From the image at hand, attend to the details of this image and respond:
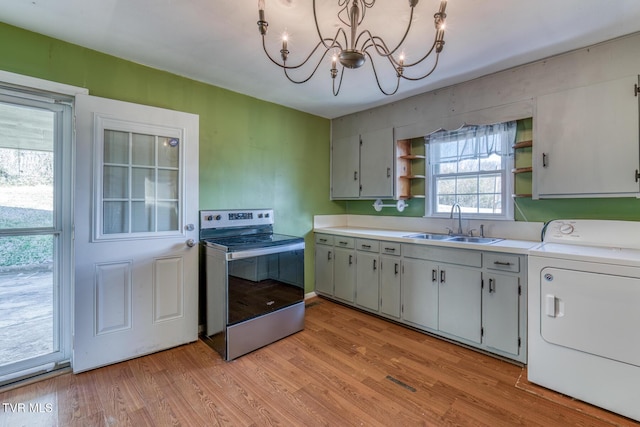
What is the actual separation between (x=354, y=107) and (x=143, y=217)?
2558mm

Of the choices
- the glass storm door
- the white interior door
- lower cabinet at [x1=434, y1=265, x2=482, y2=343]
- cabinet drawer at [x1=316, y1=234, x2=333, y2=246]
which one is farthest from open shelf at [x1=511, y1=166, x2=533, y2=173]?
the glass storm door

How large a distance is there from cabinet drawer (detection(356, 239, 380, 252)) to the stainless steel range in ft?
2.31

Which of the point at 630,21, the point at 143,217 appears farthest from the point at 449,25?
the point at 143,217

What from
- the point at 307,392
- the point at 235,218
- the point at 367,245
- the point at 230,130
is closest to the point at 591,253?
the point at 367,245

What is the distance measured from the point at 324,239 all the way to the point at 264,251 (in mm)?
1212

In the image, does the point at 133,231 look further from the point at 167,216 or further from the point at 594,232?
the point at 594,232

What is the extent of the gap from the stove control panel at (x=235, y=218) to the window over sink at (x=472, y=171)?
1.83 metres

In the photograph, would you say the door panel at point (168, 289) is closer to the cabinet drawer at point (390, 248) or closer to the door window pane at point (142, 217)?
the door window pane at point (142, 217)

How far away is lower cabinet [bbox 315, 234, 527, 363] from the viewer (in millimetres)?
2227

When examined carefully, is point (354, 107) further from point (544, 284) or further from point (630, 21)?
point (544, 284)

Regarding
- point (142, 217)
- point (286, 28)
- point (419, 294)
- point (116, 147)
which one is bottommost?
point (419, 294)

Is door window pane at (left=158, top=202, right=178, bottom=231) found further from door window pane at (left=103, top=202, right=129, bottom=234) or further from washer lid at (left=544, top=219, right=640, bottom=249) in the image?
washer lid at (left=544, top=219, right=640, bottom=249)

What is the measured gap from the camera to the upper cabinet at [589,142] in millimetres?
1987

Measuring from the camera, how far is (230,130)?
9.80ft
